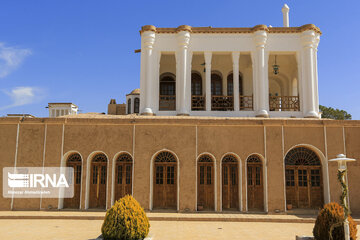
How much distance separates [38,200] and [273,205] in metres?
10.2

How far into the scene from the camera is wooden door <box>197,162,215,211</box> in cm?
1353

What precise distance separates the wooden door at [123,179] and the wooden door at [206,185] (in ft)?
10.4

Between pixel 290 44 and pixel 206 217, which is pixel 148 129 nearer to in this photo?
pixel 206 217

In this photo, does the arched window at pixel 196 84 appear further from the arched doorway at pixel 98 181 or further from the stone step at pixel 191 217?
the stone step at pixel 191 217

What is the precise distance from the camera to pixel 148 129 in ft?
44.5

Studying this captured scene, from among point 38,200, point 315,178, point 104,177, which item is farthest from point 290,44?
point 38,200

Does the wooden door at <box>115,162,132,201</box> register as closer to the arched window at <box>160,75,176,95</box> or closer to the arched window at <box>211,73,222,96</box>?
the arched window at <box>160,75,176,95</box>

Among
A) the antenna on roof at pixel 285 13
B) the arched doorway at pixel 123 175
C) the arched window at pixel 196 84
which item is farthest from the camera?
the arched window at pixel 196 84

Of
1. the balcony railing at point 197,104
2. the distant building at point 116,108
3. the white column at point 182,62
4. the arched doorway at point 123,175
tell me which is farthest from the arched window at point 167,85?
the distant building at point 116,108

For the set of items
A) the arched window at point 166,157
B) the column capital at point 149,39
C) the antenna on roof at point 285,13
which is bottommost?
the arched window at point 166,157

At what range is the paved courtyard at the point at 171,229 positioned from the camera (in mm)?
9547

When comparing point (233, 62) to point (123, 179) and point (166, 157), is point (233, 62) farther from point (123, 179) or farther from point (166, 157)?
point (123, 179)

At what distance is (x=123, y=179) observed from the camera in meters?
13.7

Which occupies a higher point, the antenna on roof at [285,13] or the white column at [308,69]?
the antenna on roof at [285,13]
